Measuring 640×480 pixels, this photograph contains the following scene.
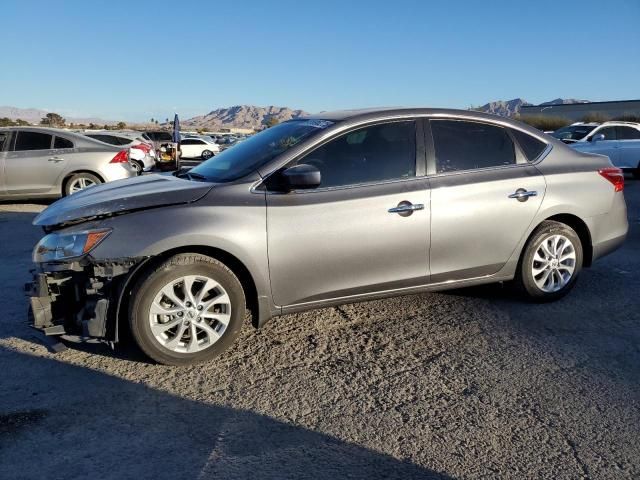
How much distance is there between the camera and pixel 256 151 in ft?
14.5

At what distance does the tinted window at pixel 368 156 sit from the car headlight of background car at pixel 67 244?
1.50m

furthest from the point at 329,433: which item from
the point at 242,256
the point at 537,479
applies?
the point at 242,256

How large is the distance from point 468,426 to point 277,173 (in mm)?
2088

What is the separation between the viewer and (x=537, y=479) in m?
2.55

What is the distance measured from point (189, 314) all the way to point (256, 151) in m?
1.47

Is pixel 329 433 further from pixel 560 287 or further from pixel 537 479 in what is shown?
pixel 560 287

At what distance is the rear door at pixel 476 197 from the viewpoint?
4.34 meters

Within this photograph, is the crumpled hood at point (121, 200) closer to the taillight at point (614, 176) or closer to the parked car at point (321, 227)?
the parked car at point (321, 227)

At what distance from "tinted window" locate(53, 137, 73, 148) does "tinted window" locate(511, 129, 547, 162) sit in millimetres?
8464

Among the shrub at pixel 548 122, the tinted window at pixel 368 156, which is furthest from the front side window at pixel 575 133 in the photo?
the shrub at pixel 548 122

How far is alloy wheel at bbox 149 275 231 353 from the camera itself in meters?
3.62

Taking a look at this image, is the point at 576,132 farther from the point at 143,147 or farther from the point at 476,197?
the point at 476,197

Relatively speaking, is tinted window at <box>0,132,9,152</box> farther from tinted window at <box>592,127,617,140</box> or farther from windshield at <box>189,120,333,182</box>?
tinted window at <box>592,127,617,140</box>

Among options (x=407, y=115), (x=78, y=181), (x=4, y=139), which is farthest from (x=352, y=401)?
(x=4, y=139)
